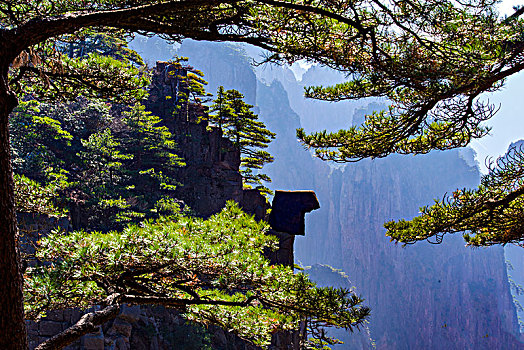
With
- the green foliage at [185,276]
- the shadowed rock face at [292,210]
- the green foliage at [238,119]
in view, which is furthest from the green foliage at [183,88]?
the green foliage at [185,276]

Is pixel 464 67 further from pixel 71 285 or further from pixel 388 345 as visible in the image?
pixel 388 345

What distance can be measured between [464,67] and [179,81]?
13.9 meters

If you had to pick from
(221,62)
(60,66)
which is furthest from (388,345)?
(221,62)

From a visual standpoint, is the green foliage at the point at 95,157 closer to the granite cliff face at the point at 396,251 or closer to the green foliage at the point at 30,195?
the green foliage at the point at 30,195

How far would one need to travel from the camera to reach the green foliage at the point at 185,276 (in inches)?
79.2

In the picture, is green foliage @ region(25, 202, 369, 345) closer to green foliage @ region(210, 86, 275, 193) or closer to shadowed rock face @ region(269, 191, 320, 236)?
shadowed rock face @ region(269, 191, 320, 236)

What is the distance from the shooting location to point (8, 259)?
150cm

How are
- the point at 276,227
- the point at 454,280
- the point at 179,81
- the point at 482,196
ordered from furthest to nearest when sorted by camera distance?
the point at 454,280
the point at 179,81
the point at 276,227
the point at 482,196

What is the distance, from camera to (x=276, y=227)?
307 inches

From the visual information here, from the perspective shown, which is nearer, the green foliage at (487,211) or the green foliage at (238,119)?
the green foliage at (487,211)

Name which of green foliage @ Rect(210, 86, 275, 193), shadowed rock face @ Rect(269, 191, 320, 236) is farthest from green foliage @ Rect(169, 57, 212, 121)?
shadowed rock face @ Rect(269, 191, 320, 236)

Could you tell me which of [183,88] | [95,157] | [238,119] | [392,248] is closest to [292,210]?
[238,119]

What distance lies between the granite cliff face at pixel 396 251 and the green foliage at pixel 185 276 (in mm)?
47810

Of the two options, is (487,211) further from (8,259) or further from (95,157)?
(95,157)
